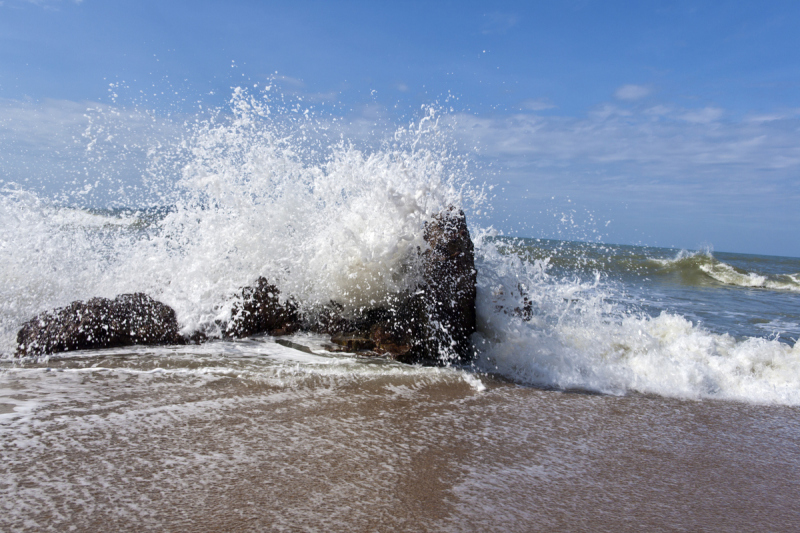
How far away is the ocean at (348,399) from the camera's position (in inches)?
63.6

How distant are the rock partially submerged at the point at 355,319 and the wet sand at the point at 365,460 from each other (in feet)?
1.95

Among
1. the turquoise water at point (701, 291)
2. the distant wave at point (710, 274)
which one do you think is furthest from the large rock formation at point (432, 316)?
the distant wave at point (710, 274)

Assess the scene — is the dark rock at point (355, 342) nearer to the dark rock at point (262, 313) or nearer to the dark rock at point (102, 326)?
the dark rock at point (262, 313)

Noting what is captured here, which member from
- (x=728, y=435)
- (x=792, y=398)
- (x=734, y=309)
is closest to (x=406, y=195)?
(x=728, y=435)

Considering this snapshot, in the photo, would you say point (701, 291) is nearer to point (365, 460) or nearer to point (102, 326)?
point (365, 460)

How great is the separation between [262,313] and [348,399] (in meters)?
1.44

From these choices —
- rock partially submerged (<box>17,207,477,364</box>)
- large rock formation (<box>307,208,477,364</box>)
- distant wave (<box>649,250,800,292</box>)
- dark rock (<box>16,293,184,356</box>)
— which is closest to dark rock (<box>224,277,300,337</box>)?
rock partially submerged (<box>17,207,477,364</box>)

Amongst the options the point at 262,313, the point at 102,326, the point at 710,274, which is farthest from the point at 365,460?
Result: the point at 710,274

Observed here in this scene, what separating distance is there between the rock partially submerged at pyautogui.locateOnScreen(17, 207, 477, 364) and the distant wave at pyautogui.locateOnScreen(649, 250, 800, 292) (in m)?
11.3

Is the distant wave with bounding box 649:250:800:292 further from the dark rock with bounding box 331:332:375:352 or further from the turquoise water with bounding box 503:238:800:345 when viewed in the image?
the dark rock with bounding box 331:332:375:352

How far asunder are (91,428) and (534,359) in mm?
2748

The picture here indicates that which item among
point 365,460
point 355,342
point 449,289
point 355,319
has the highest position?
point 449,289

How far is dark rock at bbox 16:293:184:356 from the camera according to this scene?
10.5 ft

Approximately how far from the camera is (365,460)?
6.23 feet
